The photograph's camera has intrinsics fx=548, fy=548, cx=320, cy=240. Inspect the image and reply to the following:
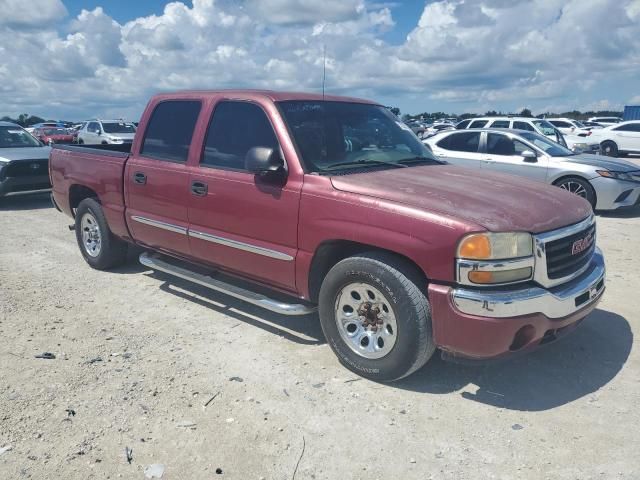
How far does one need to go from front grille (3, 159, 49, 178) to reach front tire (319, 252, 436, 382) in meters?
8.83

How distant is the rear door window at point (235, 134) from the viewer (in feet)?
14.1

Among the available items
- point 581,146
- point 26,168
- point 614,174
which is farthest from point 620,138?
point 26,168

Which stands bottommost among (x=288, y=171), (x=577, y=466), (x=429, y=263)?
(x=577, y=466)

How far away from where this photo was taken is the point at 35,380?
12.4ft

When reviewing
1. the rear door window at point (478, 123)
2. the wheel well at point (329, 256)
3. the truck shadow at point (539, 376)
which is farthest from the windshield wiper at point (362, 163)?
the rear door window at point (478, 123)

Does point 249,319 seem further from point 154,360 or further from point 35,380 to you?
point 35,380

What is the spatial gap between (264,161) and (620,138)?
22.8 metres

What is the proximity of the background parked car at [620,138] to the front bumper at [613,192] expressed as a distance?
1421cm

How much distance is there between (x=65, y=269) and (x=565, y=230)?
5390 millimetres

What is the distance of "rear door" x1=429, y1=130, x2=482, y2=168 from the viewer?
35.0ft

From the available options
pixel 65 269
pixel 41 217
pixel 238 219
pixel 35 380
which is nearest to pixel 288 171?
pixel 238 219

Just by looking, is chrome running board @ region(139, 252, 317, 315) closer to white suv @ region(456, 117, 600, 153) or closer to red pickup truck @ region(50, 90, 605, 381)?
red pickup truck @ region(50, 90, 605, 381)

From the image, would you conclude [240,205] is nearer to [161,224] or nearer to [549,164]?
[161,224]

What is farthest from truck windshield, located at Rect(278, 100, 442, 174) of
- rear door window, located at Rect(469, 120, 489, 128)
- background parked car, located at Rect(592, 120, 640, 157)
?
background parked car, located at Rect(592, 120, 640, 157)
